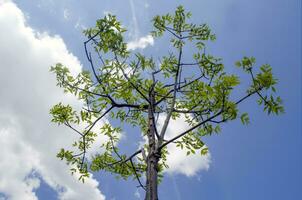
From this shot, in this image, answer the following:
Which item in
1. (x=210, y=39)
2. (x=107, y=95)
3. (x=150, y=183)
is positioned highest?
(x=210, y=39)

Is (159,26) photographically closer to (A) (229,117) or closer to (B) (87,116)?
(B) (87,116)

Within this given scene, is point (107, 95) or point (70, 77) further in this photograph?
point (70, 77)

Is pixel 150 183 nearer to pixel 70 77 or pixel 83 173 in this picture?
pixel 83 173

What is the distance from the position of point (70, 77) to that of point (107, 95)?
1.14 metres

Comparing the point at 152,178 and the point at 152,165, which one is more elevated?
the point at 152,165

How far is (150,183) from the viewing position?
4.19 m

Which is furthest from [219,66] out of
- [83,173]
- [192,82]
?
[83,173]

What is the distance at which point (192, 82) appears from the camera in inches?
222

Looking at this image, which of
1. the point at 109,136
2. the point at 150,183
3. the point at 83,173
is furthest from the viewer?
the point at 109,136

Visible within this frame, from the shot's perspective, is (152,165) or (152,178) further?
(152,165)

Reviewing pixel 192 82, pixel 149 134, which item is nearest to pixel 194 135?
pixel 192 82

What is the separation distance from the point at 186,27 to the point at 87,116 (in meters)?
2.41

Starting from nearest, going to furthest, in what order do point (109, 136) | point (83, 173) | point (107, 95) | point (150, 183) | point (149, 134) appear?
point (150, 183), point (149, 134), point (107, 95), point (83, 173), point (109, 136)

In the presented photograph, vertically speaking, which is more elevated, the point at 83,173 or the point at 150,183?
the point at 83,173
